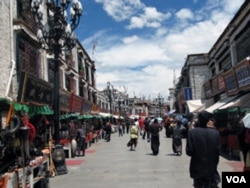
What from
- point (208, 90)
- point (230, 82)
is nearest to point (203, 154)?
point (230, 82)

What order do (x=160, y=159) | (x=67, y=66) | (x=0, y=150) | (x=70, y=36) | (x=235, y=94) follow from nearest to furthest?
(x=0, y=150) → (x=70, y=36) → (x=160, y=159) → (x=235, y=94) → (x=67, y=66)

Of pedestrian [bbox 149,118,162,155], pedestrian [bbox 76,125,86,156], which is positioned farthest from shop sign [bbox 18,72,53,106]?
pedestrian [bbox 149,118,162,155]

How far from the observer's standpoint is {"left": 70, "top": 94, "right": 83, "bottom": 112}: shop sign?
25.1m

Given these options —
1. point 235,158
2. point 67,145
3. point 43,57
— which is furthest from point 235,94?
point 43,57

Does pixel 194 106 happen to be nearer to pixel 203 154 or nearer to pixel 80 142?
pixel 80 142

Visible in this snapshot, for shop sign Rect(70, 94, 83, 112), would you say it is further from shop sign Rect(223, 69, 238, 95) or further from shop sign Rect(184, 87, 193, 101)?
shop sign Rect(184, 87, 193, 101)

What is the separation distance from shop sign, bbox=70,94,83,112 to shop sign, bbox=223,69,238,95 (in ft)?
33.8

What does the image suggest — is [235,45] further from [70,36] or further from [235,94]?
[70,36]

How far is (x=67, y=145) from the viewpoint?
17.1m

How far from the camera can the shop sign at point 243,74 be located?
50.5 feet

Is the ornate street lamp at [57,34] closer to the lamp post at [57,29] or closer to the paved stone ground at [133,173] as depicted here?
the lamp post at [57,29]

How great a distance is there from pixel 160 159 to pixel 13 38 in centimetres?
784

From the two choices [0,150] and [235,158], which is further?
[235,158]

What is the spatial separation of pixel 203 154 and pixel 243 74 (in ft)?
36.6
